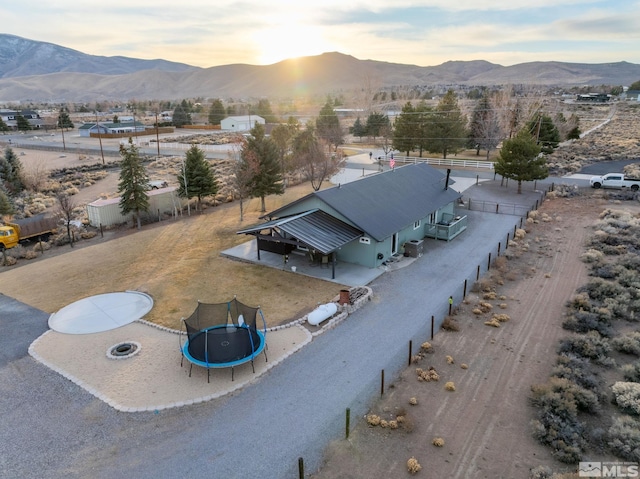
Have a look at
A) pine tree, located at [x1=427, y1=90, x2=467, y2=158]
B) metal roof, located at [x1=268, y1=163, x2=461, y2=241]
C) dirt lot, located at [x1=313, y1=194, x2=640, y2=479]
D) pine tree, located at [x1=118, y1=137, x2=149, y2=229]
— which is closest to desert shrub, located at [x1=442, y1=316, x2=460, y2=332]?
dirt lot, located at [x1=313, y1=194, x2=640, y2=479]

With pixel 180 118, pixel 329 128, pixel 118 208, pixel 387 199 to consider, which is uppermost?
pixel 180 118

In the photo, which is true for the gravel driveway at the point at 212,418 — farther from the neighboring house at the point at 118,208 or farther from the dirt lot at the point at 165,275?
the neighboring house at the point at 118,208

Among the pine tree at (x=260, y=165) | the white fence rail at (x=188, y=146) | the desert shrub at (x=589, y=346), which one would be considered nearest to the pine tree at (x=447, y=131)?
the pine tree at (x=260, y=165)

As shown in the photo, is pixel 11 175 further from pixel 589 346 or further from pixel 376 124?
pixel 376 124

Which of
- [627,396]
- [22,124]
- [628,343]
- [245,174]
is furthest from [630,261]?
[22,124]

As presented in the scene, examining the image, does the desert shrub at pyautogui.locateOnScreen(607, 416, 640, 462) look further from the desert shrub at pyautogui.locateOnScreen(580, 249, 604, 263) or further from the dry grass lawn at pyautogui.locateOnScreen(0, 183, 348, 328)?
the desert shrub at pyautogui.locateOnScreen(580, 249, 604, 263)

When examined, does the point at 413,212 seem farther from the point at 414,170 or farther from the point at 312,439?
the point at 312,439
